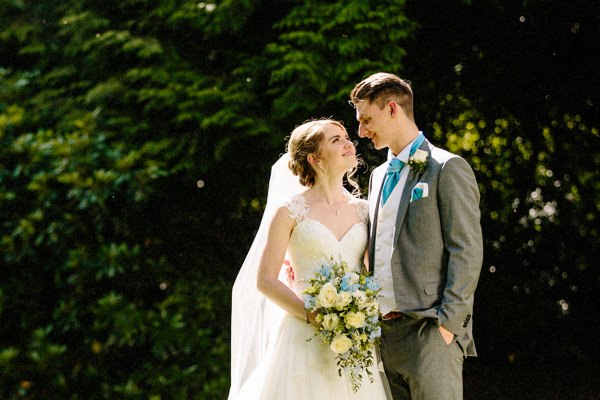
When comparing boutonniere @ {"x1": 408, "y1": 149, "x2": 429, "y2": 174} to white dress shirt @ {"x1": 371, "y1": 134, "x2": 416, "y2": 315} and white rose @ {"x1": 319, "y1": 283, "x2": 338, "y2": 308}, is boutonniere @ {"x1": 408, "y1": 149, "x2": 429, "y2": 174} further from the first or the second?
white rose @ {"x1": 319, "y1": 283, "x2": 338, "y2": 308}

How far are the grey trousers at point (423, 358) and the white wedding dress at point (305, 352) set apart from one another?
0.17 m

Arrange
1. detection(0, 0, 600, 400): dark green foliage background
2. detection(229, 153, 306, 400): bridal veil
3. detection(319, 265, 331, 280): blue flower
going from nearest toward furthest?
detection(319, 265, 331, 280): blue flower < detection(229, 153, 306, 400): bridal veil < detection(0, 0, 600, 400): dark green foliage background

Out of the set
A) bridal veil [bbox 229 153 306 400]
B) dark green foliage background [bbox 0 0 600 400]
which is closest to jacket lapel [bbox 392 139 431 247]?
bridal veil [bbox 229 153 306 400]

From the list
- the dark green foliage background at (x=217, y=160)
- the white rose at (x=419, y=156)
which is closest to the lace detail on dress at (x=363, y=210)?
the white rose at (x=419, y=156)

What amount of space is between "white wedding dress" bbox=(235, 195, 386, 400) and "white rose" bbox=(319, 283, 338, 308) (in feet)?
1.02

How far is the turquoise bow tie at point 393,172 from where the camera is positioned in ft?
10.9

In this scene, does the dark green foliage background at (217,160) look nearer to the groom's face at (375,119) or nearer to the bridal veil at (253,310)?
the bridal veil at (253,310)

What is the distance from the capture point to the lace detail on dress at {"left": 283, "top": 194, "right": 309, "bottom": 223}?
3.34 meters

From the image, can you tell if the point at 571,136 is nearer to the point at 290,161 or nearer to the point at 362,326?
the point at 290,161

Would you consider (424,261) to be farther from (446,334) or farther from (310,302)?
(310,302)

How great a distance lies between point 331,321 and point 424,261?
0.49m

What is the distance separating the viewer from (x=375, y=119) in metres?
3.37

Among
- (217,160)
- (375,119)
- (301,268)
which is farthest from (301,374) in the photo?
(217,160)

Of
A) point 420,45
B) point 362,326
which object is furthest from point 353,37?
point 362,326
